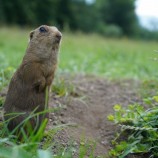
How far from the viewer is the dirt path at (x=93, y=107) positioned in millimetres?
3393

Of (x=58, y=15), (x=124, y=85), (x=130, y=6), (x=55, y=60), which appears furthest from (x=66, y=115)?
(x=130, y=6)

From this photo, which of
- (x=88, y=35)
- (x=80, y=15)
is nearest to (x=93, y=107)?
(x=88, y=35)

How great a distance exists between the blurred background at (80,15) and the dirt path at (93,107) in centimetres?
1708

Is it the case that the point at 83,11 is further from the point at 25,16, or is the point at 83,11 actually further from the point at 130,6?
the point at 25,16

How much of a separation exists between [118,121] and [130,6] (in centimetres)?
3979

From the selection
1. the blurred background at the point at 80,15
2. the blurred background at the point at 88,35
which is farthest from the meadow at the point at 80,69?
the blurred background at the point at 80,15

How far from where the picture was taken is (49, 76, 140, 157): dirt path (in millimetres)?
3393

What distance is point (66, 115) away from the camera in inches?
148

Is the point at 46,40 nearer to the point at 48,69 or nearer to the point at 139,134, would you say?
the point at 48,69

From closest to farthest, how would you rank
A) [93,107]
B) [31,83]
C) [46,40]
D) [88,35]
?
[31,83], [46,40], [93,107], [88,35]

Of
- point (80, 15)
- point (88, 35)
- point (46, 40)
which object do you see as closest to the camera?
point (46, 40)

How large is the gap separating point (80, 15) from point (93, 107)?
1314 inches

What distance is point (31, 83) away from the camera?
9.27 feet

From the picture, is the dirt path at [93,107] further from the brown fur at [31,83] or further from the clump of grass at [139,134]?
the brown fur at [31,83]
